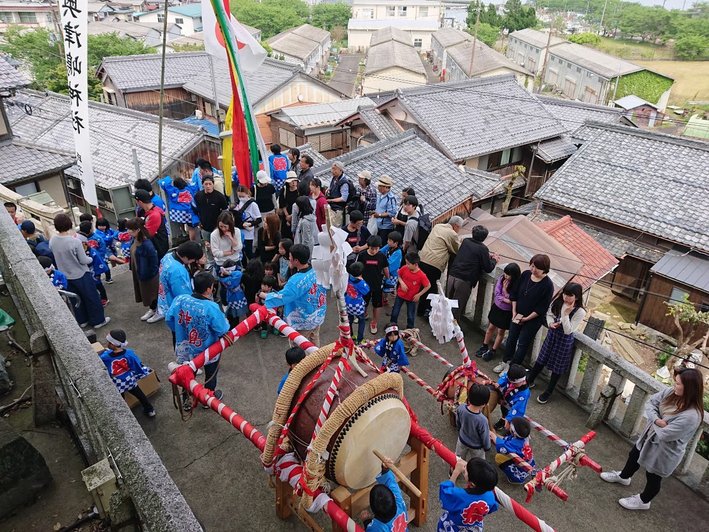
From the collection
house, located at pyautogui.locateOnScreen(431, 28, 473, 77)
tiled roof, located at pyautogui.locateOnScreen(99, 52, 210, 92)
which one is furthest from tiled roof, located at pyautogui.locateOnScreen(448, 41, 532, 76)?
tiled roof, located at pyautogui.locateOnScreen(99, 52, 210, 92)

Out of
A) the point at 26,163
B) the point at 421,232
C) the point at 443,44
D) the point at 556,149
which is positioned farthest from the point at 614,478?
the point at 443,44

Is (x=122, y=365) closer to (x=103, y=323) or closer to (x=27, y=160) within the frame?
(x=103, y=323)

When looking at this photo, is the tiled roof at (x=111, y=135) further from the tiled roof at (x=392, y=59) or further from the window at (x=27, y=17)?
the window at (x=27, y=17)

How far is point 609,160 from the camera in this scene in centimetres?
2406

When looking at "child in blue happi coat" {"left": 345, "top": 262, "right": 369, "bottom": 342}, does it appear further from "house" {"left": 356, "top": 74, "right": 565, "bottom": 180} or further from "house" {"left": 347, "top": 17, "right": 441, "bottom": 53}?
"house" {"left": 347, "top": 17, "right": 441, "bottom": 53}

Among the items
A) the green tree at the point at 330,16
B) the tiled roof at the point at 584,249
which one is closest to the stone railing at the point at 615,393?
the tiled roof at the point at 584,249

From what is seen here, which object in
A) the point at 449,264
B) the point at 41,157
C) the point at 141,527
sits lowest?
the point at 41,157

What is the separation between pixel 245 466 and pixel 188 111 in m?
36.0

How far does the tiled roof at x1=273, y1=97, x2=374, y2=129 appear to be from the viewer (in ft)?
95.4

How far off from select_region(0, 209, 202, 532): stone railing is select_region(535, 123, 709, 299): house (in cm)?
2131

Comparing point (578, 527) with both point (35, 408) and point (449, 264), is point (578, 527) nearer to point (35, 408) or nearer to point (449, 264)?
point (449, 264)

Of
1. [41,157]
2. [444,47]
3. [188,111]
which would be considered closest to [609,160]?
[41,157]

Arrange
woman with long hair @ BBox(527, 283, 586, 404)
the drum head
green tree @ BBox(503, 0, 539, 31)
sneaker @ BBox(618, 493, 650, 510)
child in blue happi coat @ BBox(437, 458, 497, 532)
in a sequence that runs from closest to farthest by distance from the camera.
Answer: the drum head, child in blue happi coat @ BBox(437, 458, 497, 532), sneaker @ BBox(618, 493, 650, 510), woman with long hair @ BBox(527, 283, 586, 404), green tree @ BBox(503, 0, 539, 31)

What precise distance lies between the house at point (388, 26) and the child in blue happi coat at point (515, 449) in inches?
3434
